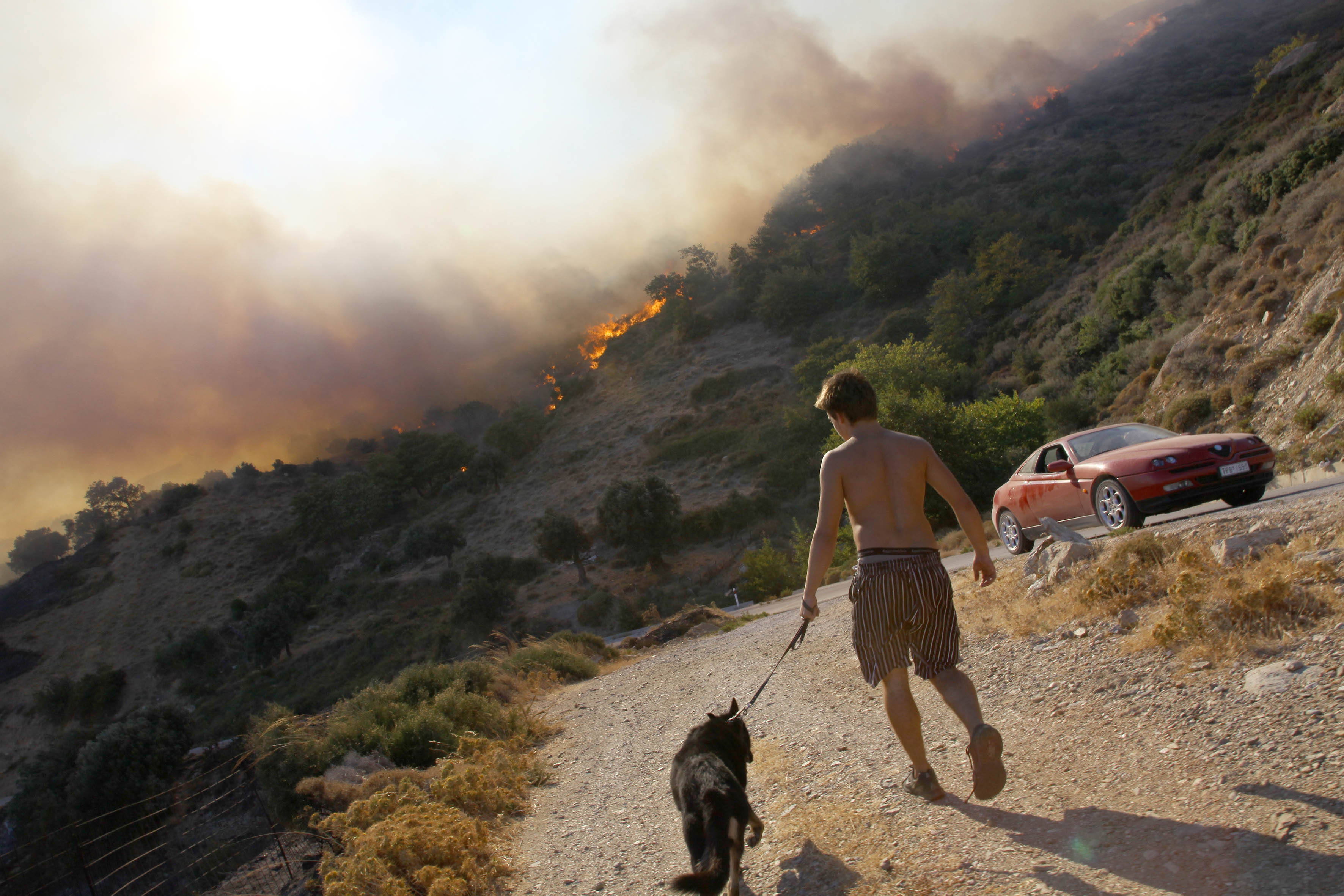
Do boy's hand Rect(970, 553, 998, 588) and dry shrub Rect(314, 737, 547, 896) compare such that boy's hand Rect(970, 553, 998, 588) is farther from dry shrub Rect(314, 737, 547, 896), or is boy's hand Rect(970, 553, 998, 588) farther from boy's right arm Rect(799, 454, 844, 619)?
dry shrub Rect(314, 737, 547, 896)

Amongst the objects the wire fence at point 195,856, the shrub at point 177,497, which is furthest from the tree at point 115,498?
the wire fence at point 195,856

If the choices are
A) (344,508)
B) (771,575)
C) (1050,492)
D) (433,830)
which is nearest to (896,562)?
(433,830)

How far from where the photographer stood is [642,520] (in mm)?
39375

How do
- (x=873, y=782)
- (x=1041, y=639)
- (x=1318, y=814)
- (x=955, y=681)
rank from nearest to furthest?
(x=1318, y=814) < (x=955, y=681) < (x=873, y=782) < (x=1041, y=639)

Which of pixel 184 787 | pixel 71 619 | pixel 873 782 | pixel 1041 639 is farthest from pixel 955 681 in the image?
pixel 71 619

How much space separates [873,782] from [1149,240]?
39.7m

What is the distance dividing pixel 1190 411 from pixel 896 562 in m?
18.8

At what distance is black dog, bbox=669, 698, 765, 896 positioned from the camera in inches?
111

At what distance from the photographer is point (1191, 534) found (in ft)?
19.6

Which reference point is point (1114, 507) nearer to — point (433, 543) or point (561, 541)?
point (561, 541)

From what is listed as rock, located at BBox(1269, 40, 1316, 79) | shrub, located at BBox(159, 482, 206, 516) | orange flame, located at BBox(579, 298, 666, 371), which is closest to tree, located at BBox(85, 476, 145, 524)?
shrub, located at BBox(159, 482, 206, 516)

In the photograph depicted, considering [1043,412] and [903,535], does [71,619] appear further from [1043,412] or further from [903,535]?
[903,535]

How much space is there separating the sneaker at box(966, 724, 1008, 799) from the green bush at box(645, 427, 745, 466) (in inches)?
1920

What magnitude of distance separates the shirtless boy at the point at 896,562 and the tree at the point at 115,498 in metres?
101
